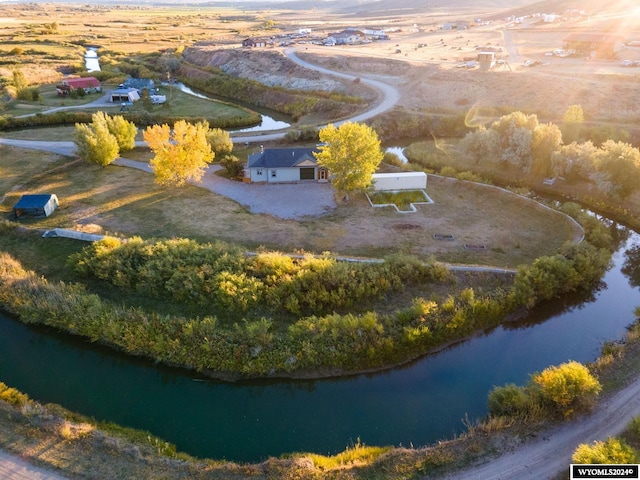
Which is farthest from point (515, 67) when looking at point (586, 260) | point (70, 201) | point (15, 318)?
point (15, 318)

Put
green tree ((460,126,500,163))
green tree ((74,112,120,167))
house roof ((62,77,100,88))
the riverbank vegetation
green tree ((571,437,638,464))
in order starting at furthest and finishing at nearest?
house roof ((62,77,100,88)) → green tree ((460,126,500,163)) → green tree ((74,112,120,167)) → the riverbank vegetation → green tree ((571,437,638,464))

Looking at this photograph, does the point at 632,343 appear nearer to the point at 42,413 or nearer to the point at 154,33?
the point at 42,413

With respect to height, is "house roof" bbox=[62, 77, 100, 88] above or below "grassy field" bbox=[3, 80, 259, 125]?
above

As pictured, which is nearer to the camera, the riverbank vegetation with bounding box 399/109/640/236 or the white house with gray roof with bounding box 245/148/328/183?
the riverbank vegetation with bounding box 399/109/640/236

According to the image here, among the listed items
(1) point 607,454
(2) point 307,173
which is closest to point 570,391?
(1) point 607,454

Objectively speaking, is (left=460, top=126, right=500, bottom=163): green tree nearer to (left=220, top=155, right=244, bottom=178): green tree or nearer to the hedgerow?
the hedgerow

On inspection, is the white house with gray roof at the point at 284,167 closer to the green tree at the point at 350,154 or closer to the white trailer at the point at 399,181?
the green tree at the point at 350,154

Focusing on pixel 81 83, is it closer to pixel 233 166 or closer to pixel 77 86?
pixel 77 86

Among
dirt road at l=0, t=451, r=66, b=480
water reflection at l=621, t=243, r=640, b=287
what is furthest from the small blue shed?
water reflection at l=621, t=243, r=640, b=287
